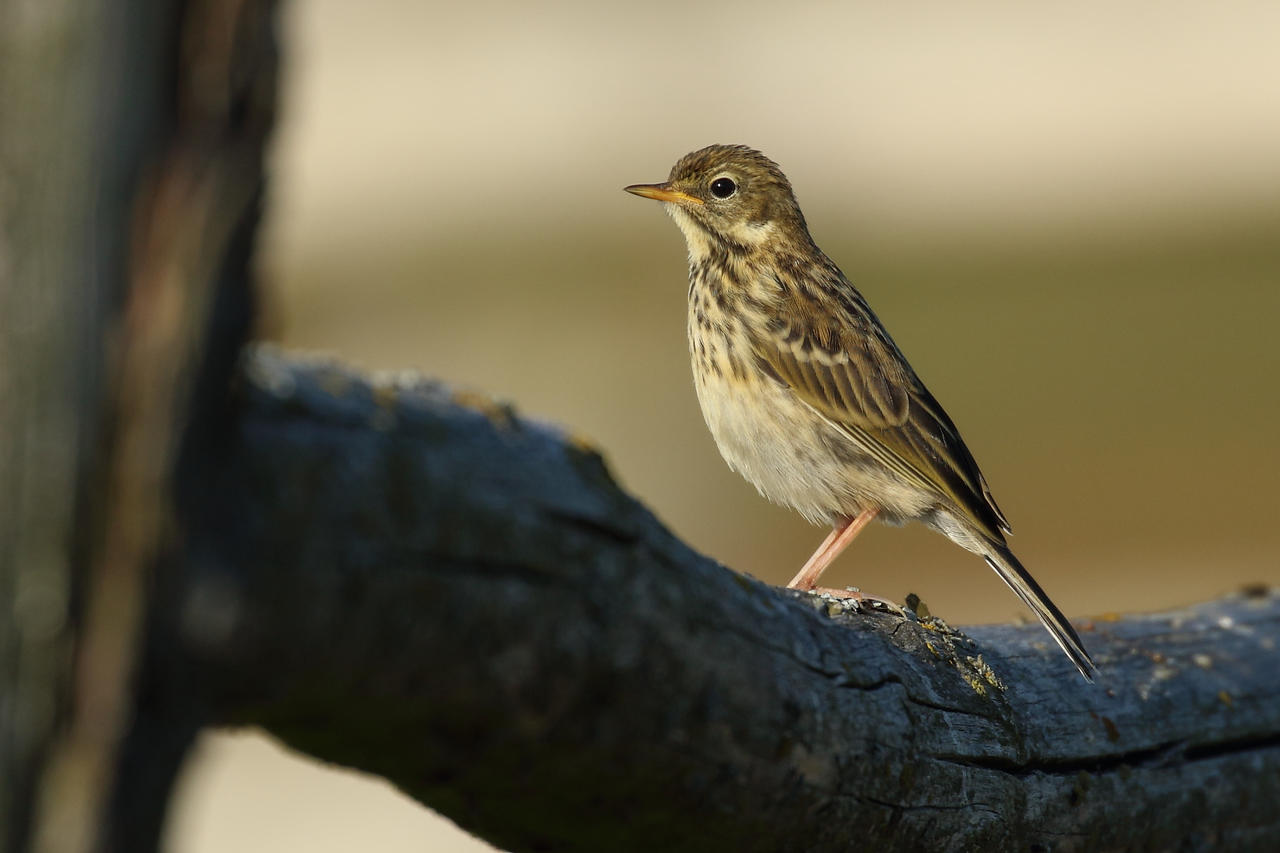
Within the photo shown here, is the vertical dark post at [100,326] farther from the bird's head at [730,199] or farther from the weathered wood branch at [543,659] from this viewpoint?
the bird's head at [730,199]

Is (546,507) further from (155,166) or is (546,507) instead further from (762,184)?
(762,184)

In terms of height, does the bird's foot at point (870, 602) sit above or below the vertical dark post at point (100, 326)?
below

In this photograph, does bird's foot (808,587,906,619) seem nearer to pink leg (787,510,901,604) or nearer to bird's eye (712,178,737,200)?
pink leg (787,510,901,604)

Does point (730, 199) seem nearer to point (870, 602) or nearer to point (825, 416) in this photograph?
point (825, 416)

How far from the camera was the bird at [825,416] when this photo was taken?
5828 mm

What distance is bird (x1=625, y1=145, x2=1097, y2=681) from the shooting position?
19.1 ft

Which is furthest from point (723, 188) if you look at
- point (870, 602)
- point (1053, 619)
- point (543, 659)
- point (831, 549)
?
point (543, 659)

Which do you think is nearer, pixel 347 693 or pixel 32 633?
pixel 32 633

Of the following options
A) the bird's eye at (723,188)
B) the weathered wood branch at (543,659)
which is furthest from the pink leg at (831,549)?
the weathered wood branch at (543,659)

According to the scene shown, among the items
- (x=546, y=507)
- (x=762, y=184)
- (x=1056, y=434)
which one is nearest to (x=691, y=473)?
(x=1056, y=434)

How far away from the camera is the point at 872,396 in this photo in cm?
598

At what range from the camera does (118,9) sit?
165cm

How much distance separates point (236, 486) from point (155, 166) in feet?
1.46

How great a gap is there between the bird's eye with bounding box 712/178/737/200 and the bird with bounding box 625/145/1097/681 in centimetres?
42
